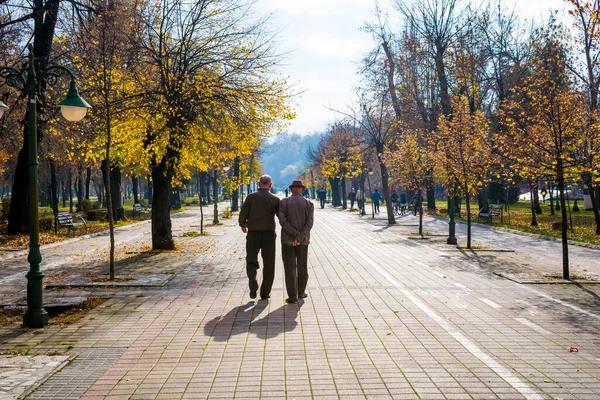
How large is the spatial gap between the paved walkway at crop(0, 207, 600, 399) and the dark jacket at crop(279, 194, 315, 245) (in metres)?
0.97

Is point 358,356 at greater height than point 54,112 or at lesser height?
lesser

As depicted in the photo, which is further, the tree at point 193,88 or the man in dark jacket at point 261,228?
the tree at point 193,88

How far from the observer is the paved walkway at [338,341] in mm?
4781

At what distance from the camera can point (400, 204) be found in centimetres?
4231

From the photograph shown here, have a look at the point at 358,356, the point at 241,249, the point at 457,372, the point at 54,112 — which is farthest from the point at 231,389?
the point at 54,112

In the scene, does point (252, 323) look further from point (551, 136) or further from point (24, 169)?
point (24, 169)

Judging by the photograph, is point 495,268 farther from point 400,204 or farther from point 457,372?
point 400,204

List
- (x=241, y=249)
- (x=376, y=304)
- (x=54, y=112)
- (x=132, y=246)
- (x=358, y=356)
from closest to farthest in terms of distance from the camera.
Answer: (x=358, y=356) → (x=376, y=304) → (x=241, y=249) → (x=132, y=246) → (x=54, y=112)

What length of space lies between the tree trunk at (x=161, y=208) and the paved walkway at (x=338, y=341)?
5146 millimetres

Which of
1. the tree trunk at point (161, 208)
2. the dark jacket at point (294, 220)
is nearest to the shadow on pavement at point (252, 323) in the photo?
the dark jacket at point (294, 220)

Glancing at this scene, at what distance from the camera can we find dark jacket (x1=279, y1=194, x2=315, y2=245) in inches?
337

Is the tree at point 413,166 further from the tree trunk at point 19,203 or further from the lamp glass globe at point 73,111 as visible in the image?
the lamp glass globe at point 73,111

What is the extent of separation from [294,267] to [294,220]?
27.1 inches

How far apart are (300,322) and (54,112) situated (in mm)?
15909
